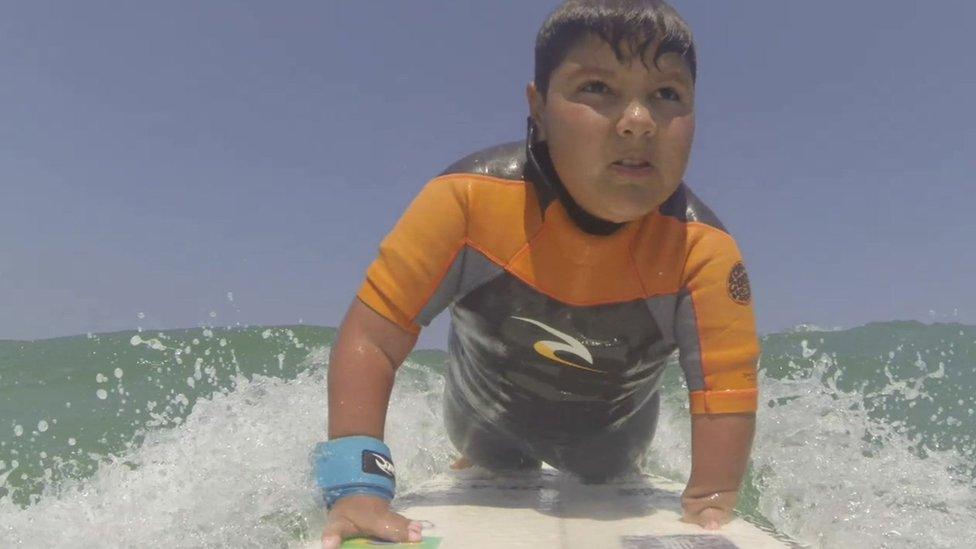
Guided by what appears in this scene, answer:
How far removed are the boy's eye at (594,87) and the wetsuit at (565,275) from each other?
23 cm

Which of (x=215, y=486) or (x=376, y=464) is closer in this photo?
(x=376, y=464)

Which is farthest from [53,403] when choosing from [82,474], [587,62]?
[587,62]

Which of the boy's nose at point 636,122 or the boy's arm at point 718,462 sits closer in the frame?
the boy's nose at point 636,122

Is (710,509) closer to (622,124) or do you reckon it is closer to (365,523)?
(365,523)

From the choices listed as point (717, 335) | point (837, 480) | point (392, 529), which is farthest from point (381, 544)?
point (837, 480)

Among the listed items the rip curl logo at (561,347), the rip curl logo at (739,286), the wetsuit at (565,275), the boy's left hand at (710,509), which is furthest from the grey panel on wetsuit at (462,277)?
the boy's left hand at (710,509)

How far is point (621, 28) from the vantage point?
1679 millimetres

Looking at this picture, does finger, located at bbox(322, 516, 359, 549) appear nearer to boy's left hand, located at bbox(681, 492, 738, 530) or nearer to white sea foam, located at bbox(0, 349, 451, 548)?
white sea foam, located at bbox(0, 349, 451, 548)

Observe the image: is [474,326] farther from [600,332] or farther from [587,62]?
[587,62]

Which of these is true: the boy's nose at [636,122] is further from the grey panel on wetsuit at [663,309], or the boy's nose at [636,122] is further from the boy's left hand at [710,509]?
the boy's left hand at [710,509]

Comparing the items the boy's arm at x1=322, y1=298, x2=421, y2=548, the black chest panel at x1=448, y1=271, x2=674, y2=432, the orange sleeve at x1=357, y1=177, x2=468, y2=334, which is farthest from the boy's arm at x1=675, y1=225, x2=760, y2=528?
the boy's arm at x1=322, y1=298, x2=421, y2=548

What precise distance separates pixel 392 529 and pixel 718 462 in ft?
2.49

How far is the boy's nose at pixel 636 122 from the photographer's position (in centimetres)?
165

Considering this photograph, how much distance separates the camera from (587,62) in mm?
1706
